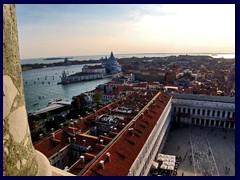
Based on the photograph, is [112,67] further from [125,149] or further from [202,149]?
[125,149]

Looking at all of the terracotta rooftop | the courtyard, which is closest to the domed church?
the courtyard

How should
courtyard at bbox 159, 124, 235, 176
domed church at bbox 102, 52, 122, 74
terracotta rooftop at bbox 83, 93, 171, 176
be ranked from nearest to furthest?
1. terracotta rooftop at bbox 83, 93, 171, 176
2. courtyard at bbox 159, 124, 235, 176
3. domed church at bbox 102, 52, 122, 74

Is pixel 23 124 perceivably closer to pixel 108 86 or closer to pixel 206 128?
pixel 206 128

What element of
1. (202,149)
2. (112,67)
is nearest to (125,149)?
(202,149)

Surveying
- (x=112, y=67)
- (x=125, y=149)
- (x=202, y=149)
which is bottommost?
(x=202, y=149)

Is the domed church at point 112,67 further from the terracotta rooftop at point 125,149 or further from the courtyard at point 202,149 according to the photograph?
the terracotta rooftop at point 125,149

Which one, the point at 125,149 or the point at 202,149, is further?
the point at 202,149

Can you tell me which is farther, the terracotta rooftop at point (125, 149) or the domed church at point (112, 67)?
the domed church at point (112, 67)

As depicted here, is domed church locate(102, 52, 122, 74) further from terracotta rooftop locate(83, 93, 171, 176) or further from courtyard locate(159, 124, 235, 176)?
terracotta rooftop locate(83, 93, 171, 176)

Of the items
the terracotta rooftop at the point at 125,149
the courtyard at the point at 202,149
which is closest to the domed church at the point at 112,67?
the courtyard at the point at 202,149

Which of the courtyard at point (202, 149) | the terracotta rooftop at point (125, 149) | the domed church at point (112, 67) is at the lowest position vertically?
the courtyard at point (202, 149)

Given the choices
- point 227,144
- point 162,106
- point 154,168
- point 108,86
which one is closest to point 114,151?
point 154,168
